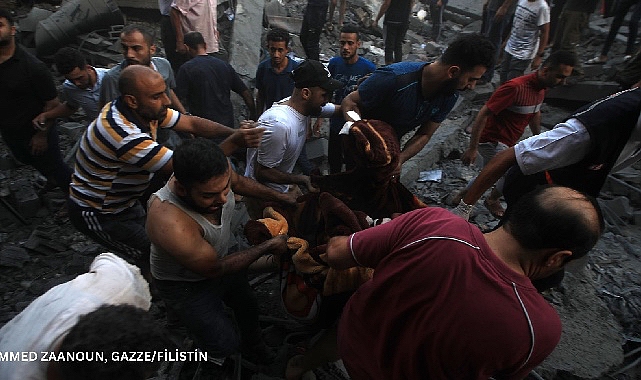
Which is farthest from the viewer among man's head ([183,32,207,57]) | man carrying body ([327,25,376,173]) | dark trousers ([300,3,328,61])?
dark trousers ([300,3,328,61])

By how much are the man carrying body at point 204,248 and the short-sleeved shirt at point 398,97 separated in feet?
4.20

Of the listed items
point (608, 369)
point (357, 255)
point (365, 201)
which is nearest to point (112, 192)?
point (365, 201)

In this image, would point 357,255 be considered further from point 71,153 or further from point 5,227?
point 71,153

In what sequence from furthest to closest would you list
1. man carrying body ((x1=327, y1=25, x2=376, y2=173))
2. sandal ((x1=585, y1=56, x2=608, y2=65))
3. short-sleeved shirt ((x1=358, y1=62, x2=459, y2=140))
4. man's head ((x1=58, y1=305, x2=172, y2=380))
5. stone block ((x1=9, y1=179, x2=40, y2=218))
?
sandal ((x1=585, y1=56, x2=608, y2=65)) → man carrying body ((x1=327, y1=25, x2=376, y2=173)) → stone block ((x1=9, y1=179, x2=40, y2=218)) → short-sleeved shirt ((x1=358, y1=62, x2=459, y2=140)) → man's head ((x1=58, y1=305, x2=172, y2=380))

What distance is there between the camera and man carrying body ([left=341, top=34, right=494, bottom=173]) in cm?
315

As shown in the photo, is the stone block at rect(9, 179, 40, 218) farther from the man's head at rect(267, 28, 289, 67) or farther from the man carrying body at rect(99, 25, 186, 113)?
the man's head at rect(267, 28, 289, 67)

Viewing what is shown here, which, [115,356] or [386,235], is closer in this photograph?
[115,356]

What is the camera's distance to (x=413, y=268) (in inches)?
63.0

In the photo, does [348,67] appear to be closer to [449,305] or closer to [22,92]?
[22,92]

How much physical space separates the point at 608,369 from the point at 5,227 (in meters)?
5.87

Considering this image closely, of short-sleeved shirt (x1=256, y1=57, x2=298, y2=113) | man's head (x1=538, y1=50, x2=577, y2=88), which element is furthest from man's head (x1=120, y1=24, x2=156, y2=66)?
man's head (x1=538, y1=50, x2=577, y2=88)

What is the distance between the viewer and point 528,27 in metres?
6.32

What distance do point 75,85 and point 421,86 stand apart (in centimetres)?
337

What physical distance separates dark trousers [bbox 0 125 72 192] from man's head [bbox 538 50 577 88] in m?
4.93
